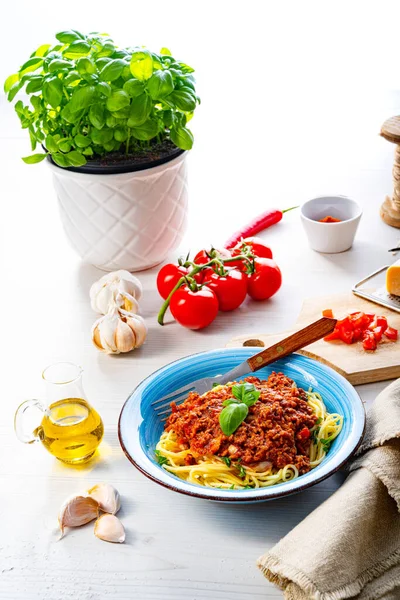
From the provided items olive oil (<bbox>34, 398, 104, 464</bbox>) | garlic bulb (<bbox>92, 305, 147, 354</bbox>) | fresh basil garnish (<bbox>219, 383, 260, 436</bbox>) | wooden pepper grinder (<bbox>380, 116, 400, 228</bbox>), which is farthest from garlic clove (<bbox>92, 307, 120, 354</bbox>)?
wooden pepper grinder (<bbox>380, 116, 400, 228</bbox>)

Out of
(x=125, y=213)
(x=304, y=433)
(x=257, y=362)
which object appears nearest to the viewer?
(x=304, y=433)

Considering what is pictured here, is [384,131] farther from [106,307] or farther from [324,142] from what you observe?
[106,307]

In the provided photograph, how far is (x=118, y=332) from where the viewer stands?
2008 mm

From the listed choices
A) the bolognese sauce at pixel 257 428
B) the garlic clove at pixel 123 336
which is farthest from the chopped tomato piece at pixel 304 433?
the garlic clove at pixel 123 336

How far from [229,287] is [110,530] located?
86 cm

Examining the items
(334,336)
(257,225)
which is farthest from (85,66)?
(334,336)

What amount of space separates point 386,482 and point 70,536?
590 millimetres

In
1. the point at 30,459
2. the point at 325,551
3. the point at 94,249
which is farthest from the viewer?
the point at 94,249

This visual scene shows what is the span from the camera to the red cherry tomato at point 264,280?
220 cm

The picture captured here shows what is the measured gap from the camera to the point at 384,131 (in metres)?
2.46

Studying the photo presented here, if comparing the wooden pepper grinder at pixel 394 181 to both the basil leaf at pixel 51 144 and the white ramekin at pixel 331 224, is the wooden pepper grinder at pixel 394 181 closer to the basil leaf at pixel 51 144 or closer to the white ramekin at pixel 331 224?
the white ramekin at pixel 331 224

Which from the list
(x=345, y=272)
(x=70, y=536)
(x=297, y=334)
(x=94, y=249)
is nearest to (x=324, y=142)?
(x=345, y=272)

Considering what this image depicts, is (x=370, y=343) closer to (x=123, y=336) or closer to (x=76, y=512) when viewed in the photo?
(x=123, y=336)

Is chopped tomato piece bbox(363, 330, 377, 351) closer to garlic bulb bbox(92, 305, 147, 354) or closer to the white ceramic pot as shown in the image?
garlic bulb bbox(92, 305, 147, 354)
